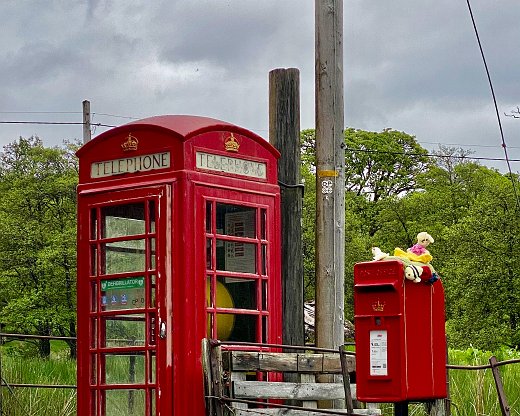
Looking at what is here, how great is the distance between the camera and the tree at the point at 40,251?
36.7 m

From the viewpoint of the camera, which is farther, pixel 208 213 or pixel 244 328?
pixel 244 328

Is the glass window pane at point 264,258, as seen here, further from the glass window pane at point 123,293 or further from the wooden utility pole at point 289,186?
the glass window pane at point 123,293

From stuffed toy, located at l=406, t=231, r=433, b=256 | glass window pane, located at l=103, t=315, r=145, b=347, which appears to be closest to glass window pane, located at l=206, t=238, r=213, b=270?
glass window pane, located at l=103, t=315, r=145, b=347

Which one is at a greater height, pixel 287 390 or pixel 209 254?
pixel 209 254

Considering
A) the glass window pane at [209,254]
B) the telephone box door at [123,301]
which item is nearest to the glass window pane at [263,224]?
→ the glass window pane at [209,254]

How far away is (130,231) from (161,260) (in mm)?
370

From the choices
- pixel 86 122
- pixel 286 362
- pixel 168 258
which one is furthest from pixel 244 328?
pixel 86 122

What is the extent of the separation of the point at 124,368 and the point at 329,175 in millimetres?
2272

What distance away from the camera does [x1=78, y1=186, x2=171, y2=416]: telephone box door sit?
26.1 ft

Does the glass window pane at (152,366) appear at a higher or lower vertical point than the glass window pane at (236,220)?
lower

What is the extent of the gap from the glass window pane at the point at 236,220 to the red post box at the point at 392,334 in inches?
55.6

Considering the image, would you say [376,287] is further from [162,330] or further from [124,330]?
[124,330]

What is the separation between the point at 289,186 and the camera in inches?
353

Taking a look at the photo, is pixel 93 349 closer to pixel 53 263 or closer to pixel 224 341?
pixel 224 341
